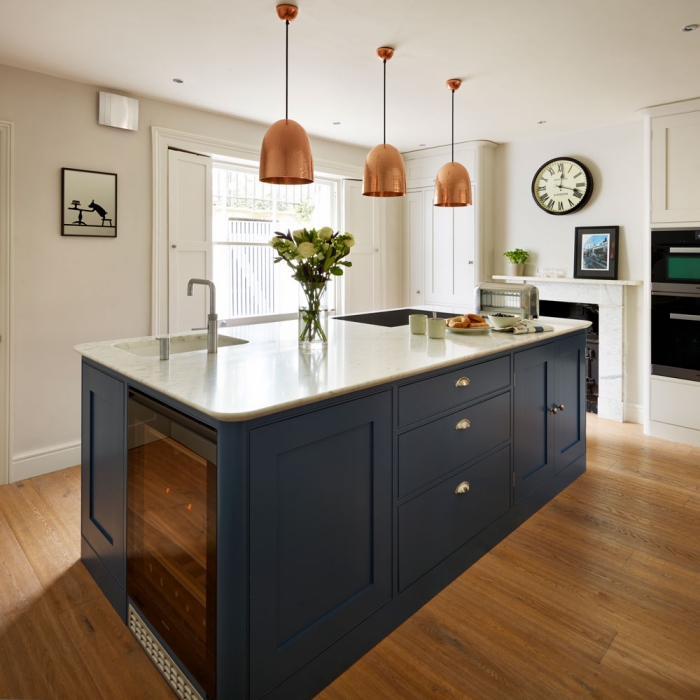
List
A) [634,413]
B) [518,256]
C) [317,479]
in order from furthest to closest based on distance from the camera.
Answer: [518,256] → [634,413] → [317,479]

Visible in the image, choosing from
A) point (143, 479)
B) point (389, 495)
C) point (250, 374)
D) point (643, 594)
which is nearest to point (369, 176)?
point (250, 374)

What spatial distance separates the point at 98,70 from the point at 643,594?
156 inches

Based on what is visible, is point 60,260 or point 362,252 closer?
point 60,260

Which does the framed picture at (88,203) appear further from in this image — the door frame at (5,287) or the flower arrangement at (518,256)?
the flower arrangement at (518,256)

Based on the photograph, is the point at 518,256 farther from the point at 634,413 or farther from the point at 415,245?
the point at 634,413

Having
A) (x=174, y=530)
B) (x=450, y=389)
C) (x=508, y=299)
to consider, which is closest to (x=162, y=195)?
(x=508, y=299)

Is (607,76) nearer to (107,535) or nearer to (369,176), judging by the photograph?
(369,176)

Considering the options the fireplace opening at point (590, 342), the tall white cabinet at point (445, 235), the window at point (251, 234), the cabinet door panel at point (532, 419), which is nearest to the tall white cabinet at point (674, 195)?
the fireplace opening at point (590, 342)

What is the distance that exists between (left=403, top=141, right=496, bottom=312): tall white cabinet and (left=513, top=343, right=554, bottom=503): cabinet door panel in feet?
8.34

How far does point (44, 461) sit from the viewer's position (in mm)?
3445

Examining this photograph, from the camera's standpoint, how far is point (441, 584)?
2.16 metres

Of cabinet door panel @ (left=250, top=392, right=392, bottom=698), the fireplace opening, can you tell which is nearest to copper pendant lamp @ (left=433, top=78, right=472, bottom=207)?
cabinet door panel @ (left=250, top=392, right=392, bottom=698)

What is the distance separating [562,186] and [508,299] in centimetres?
238

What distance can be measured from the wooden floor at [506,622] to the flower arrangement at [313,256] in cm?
127
